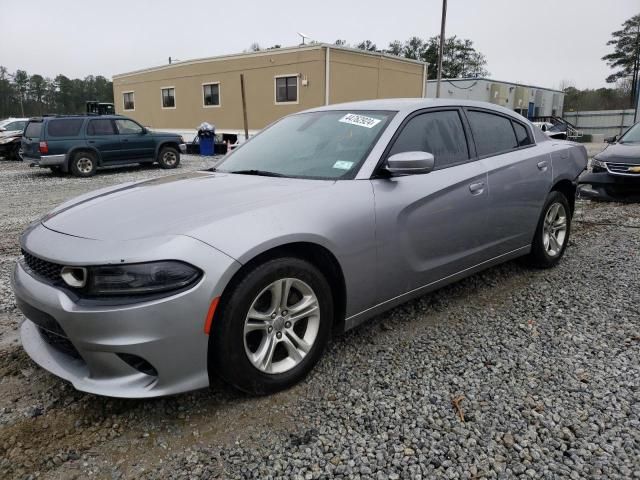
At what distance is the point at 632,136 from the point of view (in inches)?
359

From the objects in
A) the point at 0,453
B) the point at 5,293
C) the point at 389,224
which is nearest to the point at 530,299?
the point at 389,224

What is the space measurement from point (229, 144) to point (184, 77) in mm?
8315

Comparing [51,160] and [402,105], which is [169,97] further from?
[402,105]

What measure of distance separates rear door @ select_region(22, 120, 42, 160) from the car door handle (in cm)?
1326

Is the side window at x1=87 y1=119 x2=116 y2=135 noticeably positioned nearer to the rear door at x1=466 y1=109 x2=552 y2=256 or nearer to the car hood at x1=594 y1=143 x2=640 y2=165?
the car hood at x1=594 y1=143 x2=640 y2=165

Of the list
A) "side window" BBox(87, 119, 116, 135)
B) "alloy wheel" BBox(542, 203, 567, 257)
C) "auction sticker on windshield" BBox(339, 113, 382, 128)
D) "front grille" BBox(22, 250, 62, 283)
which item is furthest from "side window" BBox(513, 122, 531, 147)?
"side window" BBox(87, 119, 116, 135)

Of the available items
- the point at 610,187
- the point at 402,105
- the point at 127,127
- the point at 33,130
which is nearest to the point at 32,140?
the point at 33,130

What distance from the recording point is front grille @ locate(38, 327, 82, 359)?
236cm

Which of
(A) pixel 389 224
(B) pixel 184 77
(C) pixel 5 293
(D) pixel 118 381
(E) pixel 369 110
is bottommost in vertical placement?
(C) pixel 5 293

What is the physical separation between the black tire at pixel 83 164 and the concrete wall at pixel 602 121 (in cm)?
3905

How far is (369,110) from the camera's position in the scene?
3.50 m

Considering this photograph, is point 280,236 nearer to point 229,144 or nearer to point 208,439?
point 208,439

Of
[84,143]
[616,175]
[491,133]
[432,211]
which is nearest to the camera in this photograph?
[432,211]

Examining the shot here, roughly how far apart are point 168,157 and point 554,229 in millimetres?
13282
